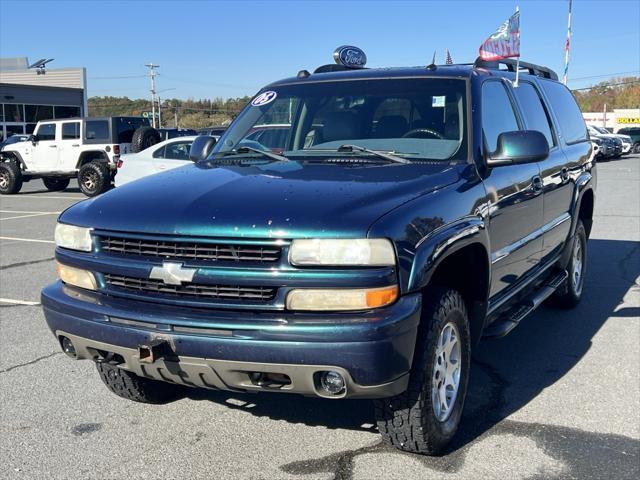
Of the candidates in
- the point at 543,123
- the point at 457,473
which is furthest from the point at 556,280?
the point at 457,473

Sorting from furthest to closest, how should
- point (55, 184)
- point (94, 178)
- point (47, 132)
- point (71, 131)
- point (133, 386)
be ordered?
point (55, 184) → point (47, 132) → point (71, 131) → point (94, 178) → point (133, 386)

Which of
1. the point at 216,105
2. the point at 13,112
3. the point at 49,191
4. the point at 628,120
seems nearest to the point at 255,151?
the point at 49,191

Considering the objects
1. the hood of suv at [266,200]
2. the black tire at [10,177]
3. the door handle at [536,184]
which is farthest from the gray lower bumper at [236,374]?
the black tire at [10,177]

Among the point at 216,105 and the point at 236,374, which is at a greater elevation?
the point at 216,105

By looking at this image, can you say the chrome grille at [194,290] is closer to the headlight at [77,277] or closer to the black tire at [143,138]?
the headlight at [77,277]

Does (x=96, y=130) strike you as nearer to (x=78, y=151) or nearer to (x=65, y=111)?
(x=78, y=151)

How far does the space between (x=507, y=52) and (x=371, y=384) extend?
3.29 m

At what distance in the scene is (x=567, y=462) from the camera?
3293 mm

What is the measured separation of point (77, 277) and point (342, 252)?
1419 mm

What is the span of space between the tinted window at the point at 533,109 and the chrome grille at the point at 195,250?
2720 millimetres

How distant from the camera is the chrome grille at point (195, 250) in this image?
286 cm

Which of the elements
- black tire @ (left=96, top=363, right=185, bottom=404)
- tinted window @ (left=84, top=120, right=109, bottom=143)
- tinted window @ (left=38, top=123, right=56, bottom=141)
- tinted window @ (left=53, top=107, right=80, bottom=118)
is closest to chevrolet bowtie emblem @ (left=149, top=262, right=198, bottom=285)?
black tire @ (left=96, top=363, right=185, bottom=404)

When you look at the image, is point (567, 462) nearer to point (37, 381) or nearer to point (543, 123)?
point (543, 123)

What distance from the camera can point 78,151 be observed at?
60.2ft
